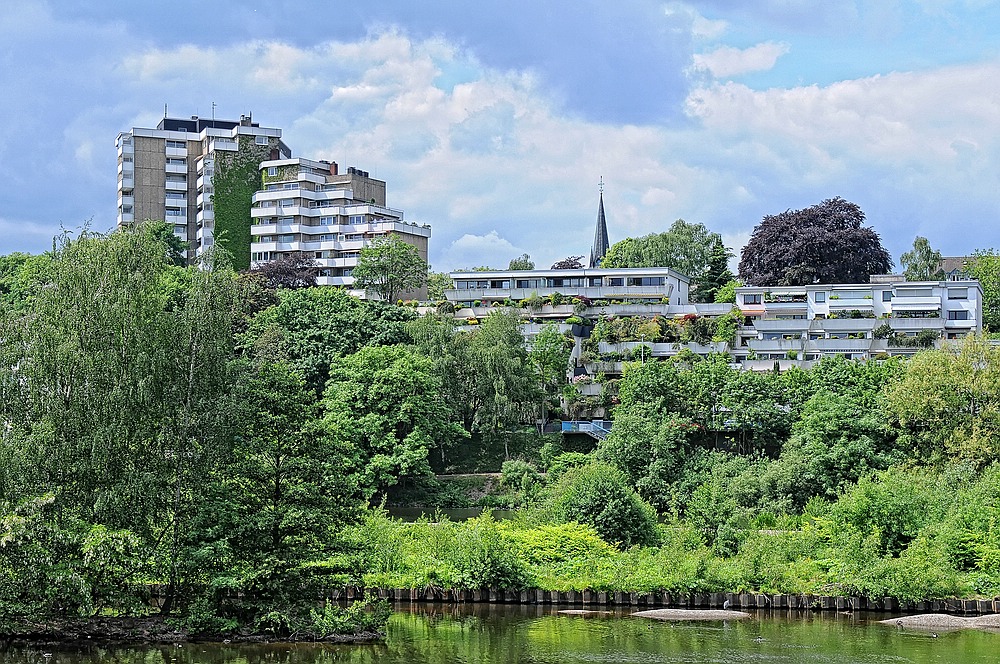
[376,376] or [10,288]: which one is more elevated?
[10,288]

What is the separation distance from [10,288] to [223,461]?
7306cm

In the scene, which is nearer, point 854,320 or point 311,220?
point 854,320

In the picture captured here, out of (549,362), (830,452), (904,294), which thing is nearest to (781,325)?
(904,294)

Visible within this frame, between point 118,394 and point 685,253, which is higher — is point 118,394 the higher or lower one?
the lower one

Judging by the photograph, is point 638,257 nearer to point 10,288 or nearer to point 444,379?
point 444,379

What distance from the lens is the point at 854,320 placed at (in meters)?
82.2

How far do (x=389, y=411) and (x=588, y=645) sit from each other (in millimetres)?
38334

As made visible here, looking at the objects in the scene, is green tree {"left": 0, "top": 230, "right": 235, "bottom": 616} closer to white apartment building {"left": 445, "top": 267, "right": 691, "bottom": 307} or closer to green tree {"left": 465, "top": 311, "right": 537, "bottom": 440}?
green tree {"left": 465, "top": 311, "right": 537, "bottom": 440}

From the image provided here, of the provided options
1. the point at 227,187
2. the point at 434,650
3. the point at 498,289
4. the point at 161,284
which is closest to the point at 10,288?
the point at 227,187

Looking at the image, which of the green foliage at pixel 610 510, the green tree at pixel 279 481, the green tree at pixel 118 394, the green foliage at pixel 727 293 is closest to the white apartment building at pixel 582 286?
the green foliage at pixel 727 293

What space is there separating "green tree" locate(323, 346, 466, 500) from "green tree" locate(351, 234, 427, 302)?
26557mm

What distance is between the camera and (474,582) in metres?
39.7

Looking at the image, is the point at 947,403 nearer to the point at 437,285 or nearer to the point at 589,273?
the point at 589,273

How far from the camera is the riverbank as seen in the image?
32.2 m
